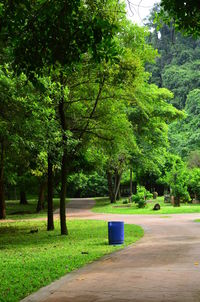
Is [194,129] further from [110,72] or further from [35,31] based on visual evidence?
[35,31]

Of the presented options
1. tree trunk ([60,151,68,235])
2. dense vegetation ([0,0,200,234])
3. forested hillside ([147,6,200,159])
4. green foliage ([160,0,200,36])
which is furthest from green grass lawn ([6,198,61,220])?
green foliage ([160,0,200,36])

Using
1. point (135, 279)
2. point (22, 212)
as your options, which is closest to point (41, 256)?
point (135, 279)

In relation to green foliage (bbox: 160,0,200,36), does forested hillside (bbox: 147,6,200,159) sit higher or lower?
higher

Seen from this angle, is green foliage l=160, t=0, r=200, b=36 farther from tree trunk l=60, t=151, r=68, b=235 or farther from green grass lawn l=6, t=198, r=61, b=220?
green grass lawn l=6, t=198, r=61, b=220

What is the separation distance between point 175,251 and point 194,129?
50805 millimetres

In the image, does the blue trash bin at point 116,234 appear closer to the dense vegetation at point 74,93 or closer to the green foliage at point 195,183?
the dense vegetation at point 74,93

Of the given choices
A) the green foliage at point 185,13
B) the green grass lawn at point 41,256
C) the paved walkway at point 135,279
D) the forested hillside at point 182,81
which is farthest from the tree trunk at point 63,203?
the forested hillside at point 182,81

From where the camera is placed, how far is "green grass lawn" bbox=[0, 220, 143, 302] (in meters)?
7.70

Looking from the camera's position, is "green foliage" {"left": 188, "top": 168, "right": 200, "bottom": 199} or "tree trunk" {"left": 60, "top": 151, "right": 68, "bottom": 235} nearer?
"tree trunk" {"left": 60, "top": 151, "right": 68, "bottom": 235}

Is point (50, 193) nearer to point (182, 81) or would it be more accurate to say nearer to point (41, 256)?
point (41, 256)

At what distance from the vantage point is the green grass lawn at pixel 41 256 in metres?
7.70

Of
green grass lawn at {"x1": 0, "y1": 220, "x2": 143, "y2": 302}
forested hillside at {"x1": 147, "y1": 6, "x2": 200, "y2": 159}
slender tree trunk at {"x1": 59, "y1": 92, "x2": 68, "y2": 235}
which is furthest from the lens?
forested hillside at {"x1": 147, "y1": 6, "x2": 200, "y2": 159}

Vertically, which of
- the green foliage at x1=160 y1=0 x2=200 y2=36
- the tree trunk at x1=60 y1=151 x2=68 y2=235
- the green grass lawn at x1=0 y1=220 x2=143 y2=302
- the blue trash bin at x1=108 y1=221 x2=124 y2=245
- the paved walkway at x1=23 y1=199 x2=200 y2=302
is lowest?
the paved walkway at x1=23 y1=199 x2=200 y2=302

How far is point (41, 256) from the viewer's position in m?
11.4
